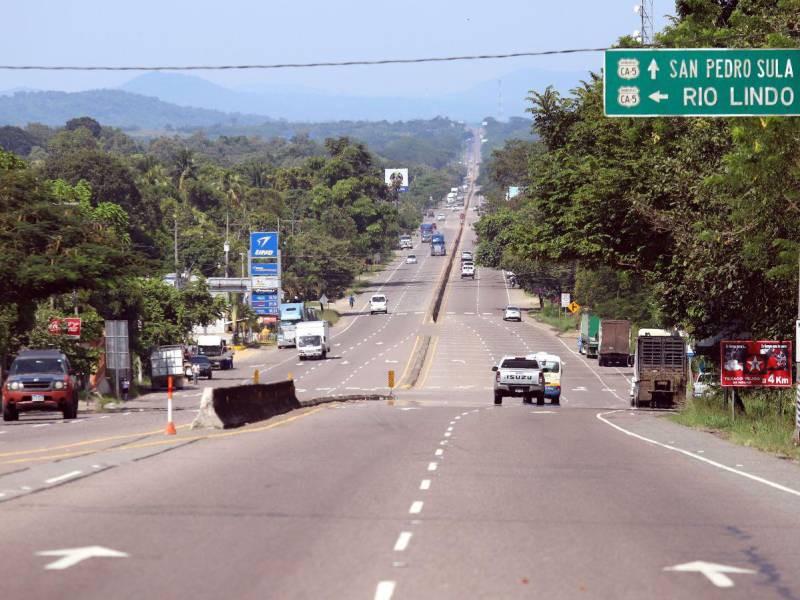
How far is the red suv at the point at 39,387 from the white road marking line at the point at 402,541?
27.3 metres

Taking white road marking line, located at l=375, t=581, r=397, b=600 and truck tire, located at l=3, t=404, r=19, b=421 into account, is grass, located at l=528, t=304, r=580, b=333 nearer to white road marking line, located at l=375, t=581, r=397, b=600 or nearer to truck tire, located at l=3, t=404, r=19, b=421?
truck tire, located at l=3, t=404, r=19, b=421

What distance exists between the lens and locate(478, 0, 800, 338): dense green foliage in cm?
3041

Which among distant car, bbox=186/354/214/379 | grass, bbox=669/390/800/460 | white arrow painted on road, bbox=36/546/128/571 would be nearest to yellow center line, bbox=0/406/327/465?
white arrow painted on road, bbox=36/546/128/571

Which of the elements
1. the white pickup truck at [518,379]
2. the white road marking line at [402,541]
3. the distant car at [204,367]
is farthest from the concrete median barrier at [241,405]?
the distant car at [204,367]

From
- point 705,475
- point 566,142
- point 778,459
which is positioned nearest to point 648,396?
point 566,142

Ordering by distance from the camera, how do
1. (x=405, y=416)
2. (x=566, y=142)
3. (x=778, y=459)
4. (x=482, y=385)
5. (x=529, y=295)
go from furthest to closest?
1. (x=529, y=295)
2. (x=482, y=385)
3. (x=566, y=142)
4. (x=405, y=416)
5. (x=778, y=459)

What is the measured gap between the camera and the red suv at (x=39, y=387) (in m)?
39.4

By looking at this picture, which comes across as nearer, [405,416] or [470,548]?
[470,548]

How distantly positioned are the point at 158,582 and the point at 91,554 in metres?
1.53

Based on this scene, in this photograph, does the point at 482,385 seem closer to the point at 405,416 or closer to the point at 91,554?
the point at 405,416

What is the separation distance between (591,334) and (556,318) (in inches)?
1263

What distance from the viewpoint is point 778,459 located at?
82.1 feet

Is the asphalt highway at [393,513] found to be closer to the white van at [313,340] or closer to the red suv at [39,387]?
the red suv at [39,387]

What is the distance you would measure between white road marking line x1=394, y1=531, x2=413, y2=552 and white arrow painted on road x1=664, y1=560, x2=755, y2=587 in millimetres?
2493
